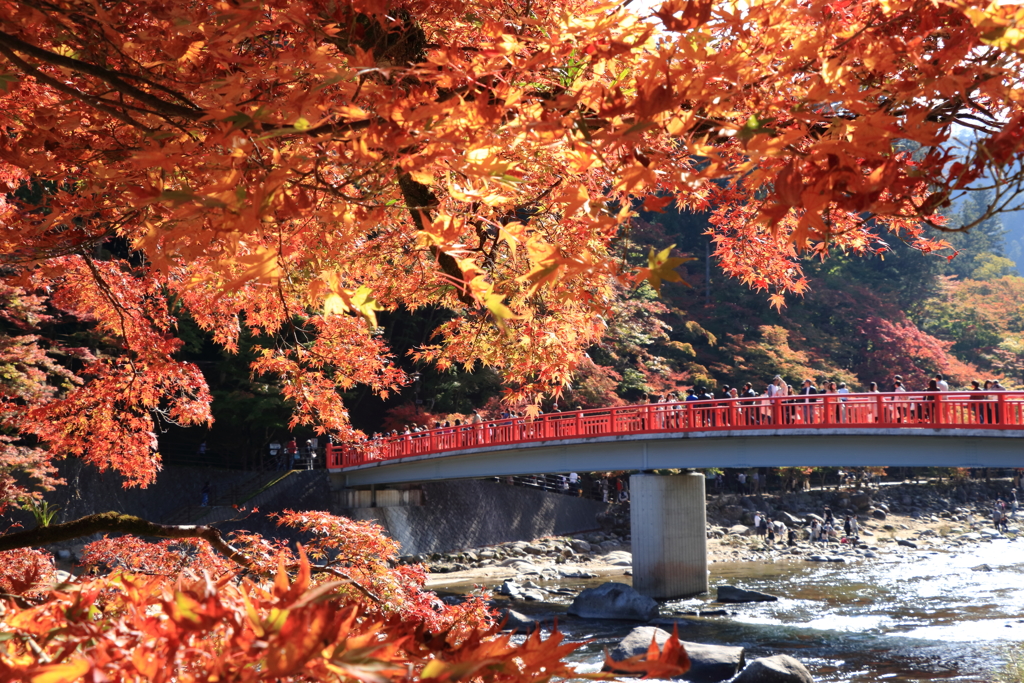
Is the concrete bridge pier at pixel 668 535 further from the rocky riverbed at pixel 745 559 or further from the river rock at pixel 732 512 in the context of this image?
the river rock at pixel 732 512

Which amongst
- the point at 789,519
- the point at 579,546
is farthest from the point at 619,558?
the point at 789,519

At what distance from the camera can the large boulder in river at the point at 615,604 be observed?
51.4 feet

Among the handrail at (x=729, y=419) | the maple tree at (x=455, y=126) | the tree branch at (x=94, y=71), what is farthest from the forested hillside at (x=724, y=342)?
Result: the tree branch at (x=94, y=71)

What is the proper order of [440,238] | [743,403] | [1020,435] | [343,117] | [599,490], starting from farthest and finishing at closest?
1. [599,490]
2. [743,403]
3. [1020,435]
4. [440,238]
5. [343,117]

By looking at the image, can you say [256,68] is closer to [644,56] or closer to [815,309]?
[644,56]

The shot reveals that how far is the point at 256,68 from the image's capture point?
2.38m

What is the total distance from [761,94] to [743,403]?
1633 centimetres

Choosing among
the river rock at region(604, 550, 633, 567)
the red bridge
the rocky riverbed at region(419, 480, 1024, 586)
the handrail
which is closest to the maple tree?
the handrail

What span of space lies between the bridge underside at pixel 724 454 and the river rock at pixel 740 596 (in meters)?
2.77

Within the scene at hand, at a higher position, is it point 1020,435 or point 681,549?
point 1020,435

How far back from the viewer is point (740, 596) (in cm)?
1723

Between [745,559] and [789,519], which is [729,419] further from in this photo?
[789,519]

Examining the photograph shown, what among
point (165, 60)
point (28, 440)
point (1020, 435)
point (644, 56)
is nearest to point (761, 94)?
point (644, 56)

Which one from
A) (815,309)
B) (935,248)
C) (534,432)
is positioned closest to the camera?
(935,248)
